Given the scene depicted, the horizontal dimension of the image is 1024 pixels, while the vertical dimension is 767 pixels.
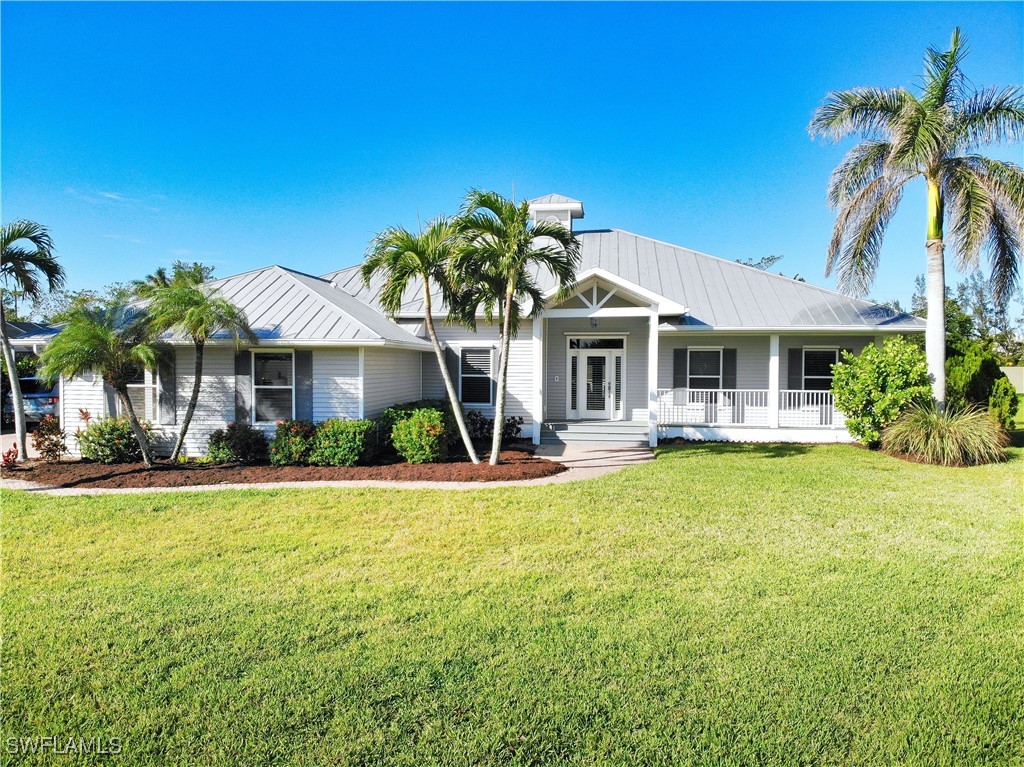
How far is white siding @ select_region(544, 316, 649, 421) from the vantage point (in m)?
17.1

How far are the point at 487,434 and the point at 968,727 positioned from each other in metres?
12.7

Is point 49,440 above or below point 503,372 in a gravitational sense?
below

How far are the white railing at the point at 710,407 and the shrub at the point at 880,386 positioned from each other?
263 cm

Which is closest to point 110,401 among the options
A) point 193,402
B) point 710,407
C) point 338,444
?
point 193,402

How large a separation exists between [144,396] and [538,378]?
31.0 ft

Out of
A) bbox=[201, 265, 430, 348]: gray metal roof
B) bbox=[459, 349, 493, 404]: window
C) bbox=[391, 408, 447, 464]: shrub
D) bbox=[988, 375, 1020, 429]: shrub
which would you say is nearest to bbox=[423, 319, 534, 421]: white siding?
bbox=[459, 349, 493, 404]: window

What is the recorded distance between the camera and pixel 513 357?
16.2 metres

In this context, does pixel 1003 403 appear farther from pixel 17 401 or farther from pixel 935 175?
pixel 17 401

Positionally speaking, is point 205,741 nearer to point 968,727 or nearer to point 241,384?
point 968,727

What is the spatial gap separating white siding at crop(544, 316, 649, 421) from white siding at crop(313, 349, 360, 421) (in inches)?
243

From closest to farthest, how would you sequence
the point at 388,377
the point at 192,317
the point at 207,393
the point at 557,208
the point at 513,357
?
the point at 192,317 < the point at 207,393 < the point at 388,377 < the point at 513,357 < the point at 557,208

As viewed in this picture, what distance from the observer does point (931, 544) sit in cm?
676

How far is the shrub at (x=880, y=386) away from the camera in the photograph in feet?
44.1

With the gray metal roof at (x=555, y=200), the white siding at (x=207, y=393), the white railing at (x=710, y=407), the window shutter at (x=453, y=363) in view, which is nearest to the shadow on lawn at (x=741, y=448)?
the white railing at (x=710, y=407)
